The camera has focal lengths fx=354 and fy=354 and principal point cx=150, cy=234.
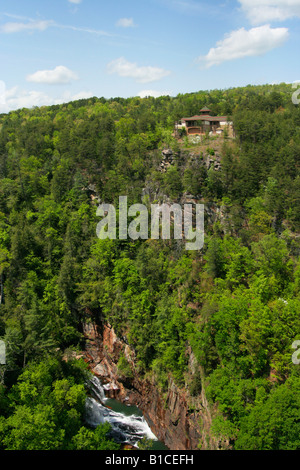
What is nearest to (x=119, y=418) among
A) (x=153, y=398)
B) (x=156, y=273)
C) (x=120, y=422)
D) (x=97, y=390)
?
(x=120, y=422)

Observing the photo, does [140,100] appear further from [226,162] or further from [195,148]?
[226,162]

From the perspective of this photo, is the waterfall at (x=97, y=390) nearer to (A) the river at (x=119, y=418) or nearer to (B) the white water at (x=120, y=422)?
(A) the river at (x=119, y=418)

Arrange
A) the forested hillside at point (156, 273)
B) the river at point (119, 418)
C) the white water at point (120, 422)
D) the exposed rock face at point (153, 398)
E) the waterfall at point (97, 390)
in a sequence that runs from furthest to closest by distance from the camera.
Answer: the waterfall at point (97, 390) < the white water at point (120, 422) < the river at point (119, 418) < the exposed rock face at point (153, 398) < the forested hillside at point (156, 273)

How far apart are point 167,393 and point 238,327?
1121cm

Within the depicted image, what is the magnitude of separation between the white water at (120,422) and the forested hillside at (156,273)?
4604mm

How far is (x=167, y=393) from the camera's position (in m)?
37.1

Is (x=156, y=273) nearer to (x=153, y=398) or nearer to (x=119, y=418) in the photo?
(x=153, y=398)

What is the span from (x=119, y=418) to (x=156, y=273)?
17.1 metres

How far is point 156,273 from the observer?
45469 millimetres

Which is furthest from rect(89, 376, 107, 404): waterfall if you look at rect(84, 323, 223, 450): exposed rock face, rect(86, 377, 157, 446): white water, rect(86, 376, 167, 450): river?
rect(84, 323, 223, 450): exposed rock face

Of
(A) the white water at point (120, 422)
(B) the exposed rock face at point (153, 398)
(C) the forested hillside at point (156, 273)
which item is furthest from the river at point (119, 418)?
(C) the forested hillside at point (156, 273)

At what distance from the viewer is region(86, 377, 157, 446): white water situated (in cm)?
3612

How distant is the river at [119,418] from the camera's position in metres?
36.0
